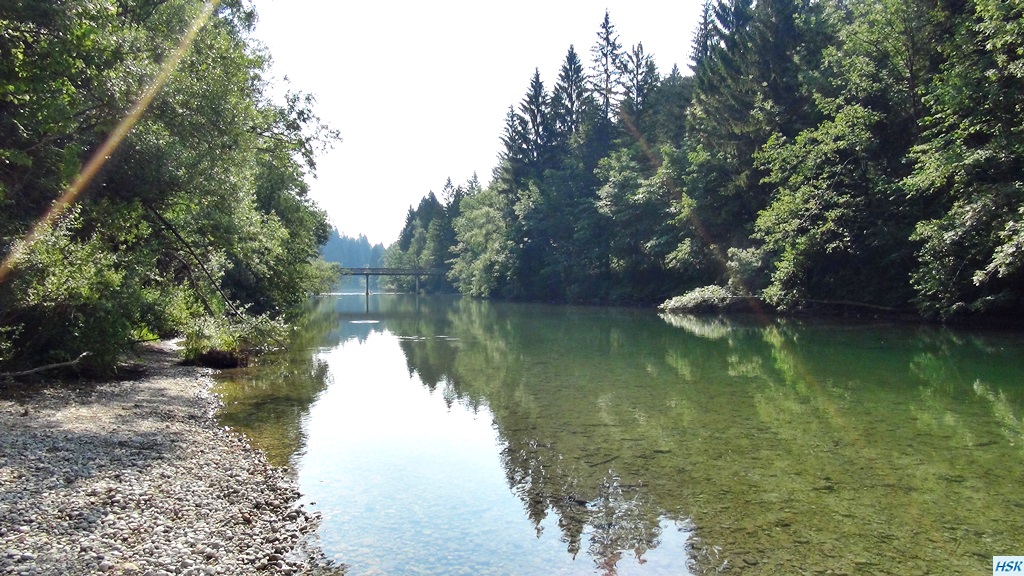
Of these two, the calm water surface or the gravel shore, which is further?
the calm water surface

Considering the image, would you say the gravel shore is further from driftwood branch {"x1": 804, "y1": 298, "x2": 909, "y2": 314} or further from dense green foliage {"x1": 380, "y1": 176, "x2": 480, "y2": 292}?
dense green foliage {"x1": 380, "y1": 176, "x2": 480, "y2": 292}

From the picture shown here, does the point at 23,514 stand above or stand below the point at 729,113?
below

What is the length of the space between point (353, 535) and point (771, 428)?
284 inches

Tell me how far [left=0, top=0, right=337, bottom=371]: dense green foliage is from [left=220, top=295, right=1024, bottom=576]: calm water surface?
3.22 meters

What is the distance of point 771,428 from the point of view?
10484 mm

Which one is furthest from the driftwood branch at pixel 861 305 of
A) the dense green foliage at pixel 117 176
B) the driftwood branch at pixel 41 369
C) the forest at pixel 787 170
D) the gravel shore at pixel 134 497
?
the driftwood branch at pixel 41 369

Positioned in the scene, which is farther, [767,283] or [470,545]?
[767,283]

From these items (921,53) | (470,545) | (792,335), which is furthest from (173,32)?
(921,53)

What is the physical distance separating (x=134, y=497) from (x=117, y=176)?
10.7m

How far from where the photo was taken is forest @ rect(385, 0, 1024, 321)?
21.3 metres

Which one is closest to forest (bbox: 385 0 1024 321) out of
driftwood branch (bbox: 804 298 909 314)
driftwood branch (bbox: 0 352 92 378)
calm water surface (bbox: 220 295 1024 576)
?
driftwood branch (bbox: 804 298 909 314)

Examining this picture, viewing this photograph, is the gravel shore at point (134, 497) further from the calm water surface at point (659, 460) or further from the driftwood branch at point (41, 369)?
the calm water surface at point (659, 460)

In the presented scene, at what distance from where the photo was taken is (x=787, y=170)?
32.2 metres

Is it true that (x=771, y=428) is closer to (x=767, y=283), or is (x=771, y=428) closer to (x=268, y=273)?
(x=268, y=273)
